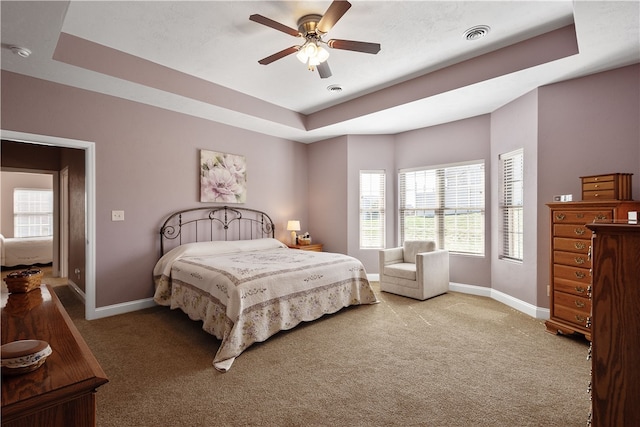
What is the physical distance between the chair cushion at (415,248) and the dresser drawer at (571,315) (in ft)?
6.06

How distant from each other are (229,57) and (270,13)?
2.94ft

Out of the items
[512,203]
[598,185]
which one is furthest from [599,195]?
[512,203]

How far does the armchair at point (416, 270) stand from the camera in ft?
14.1

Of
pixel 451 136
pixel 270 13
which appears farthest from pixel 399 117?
pixel 270 13

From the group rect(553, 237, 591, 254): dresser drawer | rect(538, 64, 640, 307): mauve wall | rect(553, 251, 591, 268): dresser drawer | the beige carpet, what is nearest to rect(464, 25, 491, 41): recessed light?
rect(538, 64, 640, 307): mauve wall

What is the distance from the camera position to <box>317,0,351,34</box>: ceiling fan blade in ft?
7.17

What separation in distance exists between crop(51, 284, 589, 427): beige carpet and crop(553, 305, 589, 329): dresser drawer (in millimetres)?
192

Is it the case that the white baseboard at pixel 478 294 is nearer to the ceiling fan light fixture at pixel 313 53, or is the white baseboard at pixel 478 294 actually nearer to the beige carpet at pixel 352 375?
the beige carpet at pixel 352 375

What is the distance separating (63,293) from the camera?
4.76 metres

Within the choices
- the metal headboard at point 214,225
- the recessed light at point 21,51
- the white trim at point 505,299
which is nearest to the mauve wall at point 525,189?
the white trim at point 505,299

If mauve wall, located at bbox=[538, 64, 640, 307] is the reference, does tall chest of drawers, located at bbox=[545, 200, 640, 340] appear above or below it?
below

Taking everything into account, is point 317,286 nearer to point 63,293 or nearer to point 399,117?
point 399,117

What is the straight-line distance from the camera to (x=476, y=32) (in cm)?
293

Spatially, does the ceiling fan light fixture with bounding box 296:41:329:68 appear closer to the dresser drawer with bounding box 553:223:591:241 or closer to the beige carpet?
the beige carpet
